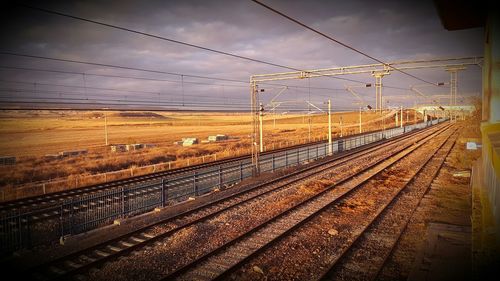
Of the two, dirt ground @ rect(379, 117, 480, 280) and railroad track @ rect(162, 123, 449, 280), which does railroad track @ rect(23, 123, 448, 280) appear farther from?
dirt ground @ rect(379, 117, 480, 280)

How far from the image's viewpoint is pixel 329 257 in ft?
29.3

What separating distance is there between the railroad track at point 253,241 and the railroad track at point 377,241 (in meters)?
2.22

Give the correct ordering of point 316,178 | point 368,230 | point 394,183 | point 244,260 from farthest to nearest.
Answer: point 316,178 → point 394,183 → point 368,230 → point 244,260

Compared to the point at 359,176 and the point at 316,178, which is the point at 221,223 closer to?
the point at 316,178

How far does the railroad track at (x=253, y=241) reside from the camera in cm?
822

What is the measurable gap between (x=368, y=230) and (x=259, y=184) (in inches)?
344

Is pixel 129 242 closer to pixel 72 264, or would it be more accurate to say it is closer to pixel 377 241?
pixel 72 264

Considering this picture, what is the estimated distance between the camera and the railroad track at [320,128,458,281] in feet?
26.5

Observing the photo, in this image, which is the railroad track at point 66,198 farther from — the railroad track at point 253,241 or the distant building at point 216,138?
the distant building at point 216,138

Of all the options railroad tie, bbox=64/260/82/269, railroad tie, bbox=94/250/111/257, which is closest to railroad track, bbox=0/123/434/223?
railroad tie, bbox=94/250/111/257

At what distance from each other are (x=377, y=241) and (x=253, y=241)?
4097 millimetres

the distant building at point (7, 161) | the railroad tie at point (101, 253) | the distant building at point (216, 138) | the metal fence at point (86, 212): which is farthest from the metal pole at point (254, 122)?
the distant building at point (216, 138)

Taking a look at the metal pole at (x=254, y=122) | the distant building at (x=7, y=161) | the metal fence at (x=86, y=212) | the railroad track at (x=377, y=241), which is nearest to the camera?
the railroad track at (x=377, y=241)

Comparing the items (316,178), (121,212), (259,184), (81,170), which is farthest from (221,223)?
(81,170)
